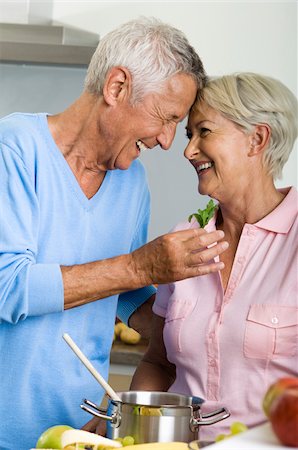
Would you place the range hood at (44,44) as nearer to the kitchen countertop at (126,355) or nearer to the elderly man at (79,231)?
the kitchen countertop at (126,355)

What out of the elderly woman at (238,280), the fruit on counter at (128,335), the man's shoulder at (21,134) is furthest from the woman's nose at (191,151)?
the fruit on counter at (128,335)

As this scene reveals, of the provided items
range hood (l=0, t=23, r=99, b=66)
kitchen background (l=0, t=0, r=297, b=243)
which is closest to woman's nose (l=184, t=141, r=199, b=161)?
range hood (l=0, t=23, r=99, b=66)

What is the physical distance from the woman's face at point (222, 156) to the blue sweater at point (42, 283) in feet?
0.85

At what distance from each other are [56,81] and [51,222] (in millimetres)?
2170

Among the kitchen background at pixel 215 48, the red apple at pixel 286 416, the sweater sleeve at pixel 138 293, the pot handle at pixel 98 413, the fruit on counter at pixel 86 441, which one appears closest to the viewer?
the red apple at pixel 286 416

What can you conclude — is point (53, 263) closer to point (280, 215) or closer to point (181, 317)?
point (181, 317)

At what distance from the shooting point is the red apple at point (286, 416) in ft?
2.77

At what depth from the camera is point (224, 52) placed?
13.8 feet

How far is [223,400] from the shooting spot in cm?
188

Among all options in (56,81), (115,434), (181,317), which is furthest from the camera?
(56,81)

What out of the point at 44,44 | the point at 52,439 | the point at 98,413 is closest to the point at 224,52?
the point at 44,44

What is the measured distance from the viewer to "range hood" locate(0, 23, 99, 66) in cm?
354

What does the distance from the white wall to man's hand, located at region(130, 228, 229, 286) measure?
2.31 meters

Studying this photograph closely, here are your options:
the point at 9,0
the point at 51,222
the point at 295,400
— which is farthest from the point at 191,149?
the point at 9,0
